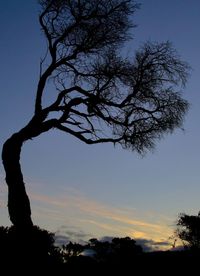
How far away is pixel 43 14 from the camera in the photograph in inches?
844

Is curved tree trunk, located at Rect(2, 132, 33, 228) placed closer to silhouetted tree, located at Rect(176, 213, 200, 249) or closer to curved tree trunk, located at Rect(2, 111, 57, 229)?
curved tree trunk, located at Rect(2, 111, 57, 229)

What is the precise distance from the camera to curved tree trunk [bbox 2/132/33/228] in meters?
17.6

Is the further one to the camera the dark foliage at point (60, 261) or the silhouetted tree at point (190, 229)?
the silhouetted tree at point (190, 229)

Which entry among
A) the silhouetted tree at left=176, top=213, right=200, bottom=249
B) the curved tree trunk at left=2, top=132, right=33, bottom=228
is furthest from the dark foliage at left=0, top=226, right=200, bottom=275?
the silhouetted tree at left=176, top=213, right=200, bottom=249

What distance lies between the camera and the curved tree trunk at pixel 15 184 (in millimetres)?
17609

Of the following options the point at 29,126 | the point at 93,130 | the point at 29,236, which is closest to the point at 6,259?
the point at 29,236

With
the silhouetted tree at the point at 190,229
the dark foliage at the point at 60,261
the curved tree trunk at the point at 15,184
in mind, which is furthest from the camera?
the silhouetted tree at the point at 190,229

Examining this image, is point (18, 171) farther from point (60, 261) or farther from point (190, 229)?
point (190, 229)

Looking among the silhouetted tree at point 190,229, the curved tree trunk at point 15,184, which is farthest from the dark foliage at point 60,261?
the silhouetted tree at point 190,229

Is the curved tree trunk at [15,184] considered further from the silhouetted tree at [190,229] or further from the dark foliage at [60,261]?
the silhouetted tree at [190,229]

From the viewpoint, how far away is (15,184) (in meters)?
18.0

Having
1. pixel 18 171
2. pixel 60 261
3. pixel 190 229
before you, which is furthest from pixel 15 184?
pixel 190 229

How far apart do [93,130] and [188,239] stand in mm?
23023

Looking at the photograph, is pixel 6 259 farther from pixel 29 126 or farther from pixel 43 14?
pixel 43 14
